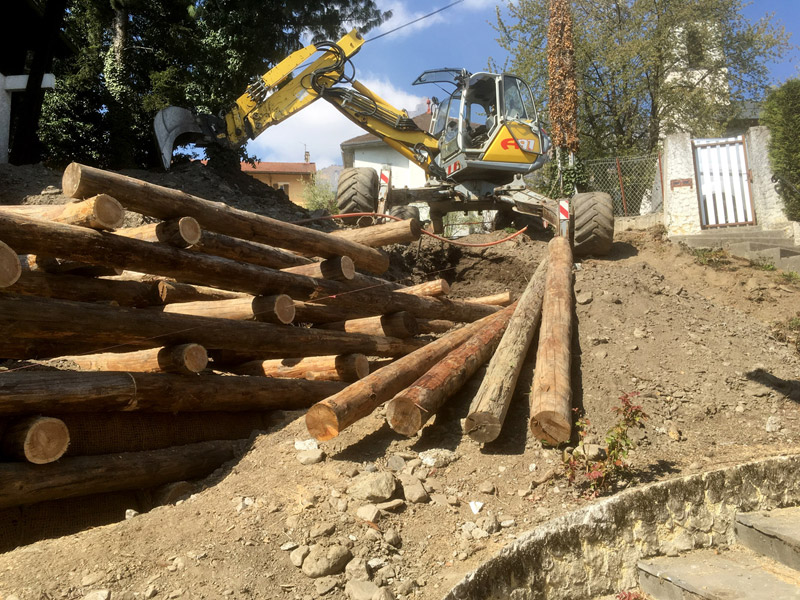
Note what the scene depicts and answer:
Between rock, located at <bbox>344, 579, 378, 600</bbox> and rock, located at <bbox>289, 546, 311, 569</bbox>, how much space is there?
0.29 m

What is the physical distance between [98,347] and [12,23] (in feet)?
53.3

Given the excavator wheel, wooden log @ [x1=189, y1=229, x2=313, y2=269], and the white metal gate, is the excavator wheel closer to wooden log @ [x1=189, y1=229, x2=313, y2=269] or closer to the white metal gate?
wooden log @ [x1=189, y1=229, x2=313, y2=269]

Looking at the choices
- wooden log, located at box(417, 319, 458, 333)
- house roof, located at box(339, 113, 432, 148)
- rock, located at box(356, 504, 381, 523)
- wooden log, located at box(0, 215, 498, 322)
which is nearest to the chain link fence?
wooden log, located at box(417, 319, 458, 333)

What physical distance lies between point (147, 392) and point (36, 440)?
90 cm

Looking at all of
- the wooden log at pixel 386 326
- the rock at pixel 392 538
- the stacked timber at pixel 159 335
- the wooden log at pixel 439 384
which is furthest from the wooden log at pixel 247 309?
the rock at pixel 392 538

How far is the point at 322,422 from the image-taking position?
449cm

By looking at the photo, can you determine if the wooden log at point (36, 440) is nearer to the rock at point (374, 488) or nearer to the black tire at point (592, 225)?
the rock at point (374, 488)

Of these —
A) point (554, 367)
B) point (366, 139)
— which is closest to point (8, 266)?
point (554, 367)

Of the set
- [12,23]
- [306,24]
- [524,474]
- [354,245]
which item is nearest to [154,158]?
[12,23]

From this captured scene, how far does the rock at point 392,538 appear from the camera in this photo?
11.6 feet

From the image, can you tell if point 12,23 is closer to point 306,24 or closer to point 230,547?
point 306,24

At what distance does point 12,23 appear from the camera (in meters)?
17.4

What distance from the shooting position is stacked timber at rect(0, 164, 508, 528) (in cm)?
422

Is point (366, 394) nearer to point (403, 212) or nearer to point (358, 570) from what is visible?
point (358, 570)
